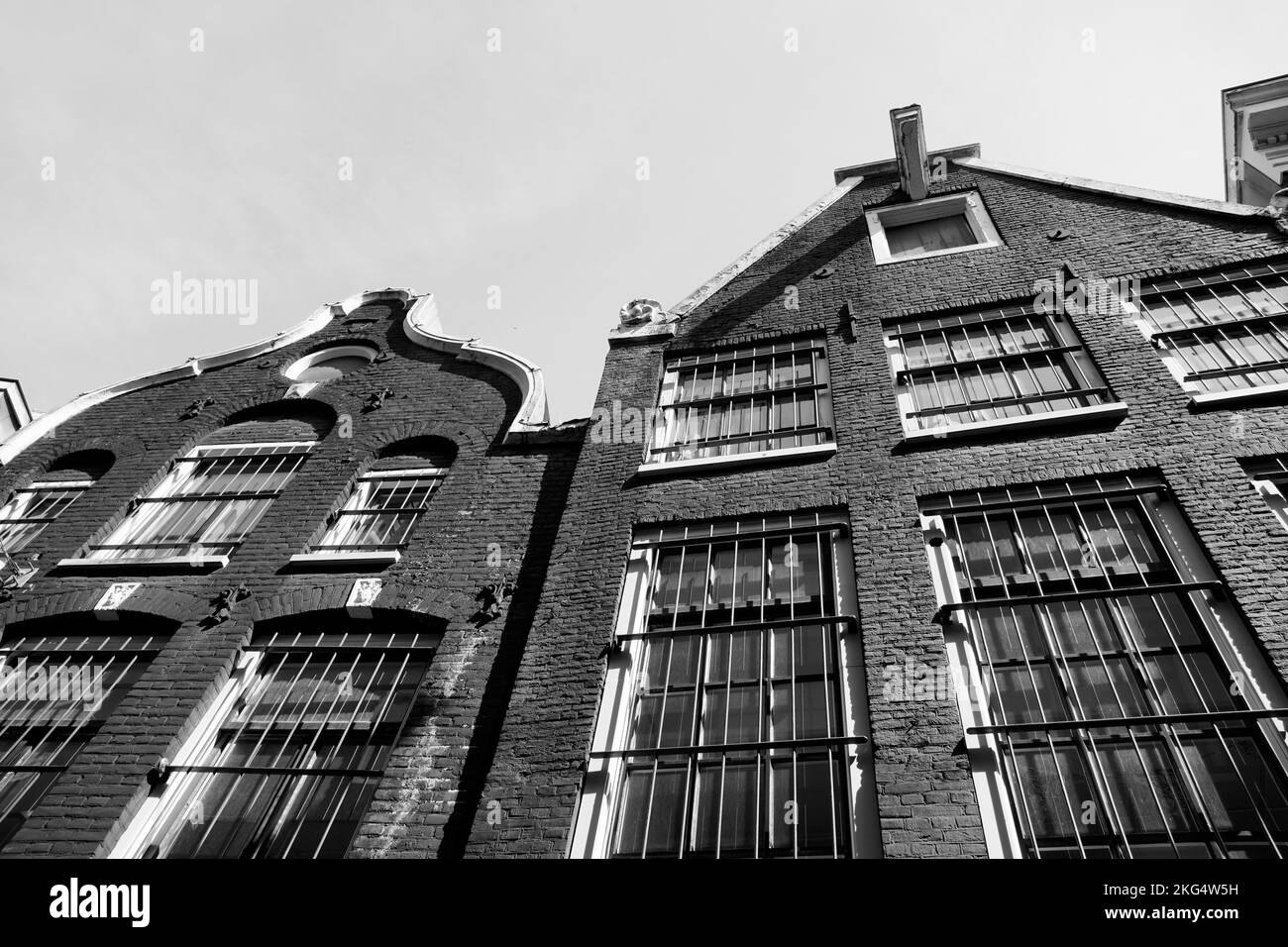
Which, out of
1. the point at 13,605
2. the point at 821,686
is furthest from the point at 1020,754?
the point at 13,605

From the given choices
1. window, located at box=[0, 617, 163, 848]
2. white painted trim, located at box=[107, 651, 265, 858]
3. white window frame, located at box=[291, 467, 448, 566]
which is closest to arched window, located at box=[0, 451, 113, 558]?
window, located at box=[0, 617, 163, 848]

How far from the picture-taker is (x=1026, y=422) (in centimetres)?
855

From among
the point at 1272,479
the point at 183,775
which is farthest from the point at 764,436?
the point at 183,775

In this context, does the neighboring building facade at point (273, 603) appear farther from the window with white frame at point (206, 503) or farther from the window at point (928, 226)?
the window at point (928, 226)

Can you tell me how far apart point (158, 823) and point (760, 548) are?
5937 millimetres

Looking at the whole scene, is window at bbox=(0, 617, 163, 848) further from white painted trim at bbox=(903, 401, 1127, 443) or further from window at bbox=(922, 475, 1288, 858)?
white painted trim at bbox=(903, 401, 1127, 443)

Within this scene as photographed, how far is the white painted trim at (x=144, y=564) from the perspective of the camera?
966 centimetres

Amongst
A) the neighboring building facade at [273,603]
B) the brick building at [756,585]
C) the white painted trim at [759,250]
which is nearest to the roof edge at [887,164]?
the white painted trim at [759,250]

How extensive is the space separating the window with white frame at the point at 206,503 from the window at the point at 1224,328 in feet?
36.4

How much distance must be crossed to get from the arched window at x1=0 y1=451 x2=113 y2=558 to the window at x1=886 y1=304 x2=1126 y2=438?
11555 mm

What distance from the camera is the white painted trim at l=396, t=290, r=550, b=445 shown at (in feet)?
37.1

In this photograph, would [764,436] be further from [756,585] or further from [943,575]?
[943,575]

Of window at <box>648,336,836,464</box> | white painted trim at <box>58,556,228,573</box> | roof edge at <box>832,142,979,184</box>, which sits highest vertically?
roof edge at <box>832,142,979,184</box>
